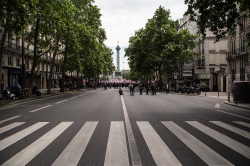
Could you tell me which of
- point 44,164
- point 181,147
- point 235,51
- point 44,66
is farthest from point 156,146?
point 44,66

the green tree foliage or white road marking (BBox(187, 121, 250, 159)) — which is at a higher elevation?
the green tree foliage

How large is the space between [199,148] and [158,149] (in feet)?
2.95

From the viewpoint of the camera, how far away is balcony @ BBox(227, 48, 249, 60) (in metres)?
38.6

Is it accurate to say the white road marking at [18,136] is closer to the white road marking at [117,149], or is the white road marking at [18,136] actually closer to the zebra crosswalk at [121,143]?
the zebra crosswalk at [121,143]

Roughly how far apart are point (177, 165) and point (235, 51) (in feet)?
132

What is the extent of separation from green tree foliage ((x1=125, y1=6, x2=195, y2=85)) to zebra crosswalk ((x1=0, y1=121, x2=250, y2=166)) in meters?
40.4

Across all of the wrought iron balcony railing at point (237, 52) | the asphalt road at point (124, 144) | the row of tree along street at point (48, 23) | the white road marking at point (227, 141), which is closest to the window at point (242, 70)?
the wrought iron balcony railing at point (237, 52)

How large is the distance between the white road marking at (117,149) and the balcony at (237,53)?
111ft

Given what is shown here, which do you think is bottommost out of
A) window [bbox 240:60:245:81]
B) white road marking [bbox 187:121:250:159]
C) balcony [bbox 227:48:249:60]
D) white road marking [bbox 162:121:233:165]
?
white road marking [bbox 187:121:250:159]

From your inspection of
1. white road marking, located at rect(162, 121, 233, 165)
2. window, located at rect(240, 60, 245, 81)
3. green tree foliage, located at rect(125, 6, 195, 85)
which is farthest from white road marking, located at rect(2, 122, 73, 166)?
green tree foliage, located at rect(125, 6, 195, 85)

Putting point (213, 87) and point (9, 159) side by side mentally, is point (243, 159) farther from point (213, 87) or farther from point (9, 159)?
point (213, 87)

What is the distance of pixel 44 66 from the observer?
6209 cm

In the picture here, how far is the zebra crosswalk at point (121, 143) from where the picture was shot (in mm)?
5427

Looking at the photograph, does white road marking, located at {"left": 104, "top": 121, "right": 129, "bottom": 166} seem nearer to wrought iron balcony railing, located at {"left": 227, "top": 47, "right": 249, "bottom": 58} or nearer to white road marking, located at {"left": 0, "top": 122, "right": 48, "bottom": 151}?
white road marking, located at {"left": 0, "top": 122, "right": 48, "bottom": 151}
